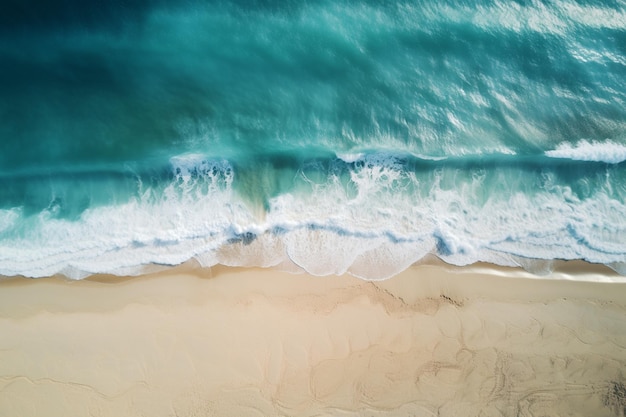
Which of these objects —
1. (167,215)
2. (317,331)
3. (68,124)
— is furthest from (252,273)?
(68,124)

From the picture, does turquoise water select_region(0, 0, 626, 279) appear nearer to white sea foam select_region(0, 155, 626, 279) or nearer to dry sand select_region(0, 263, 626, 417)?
white sea foam select_region(0, 155, 626, 279)

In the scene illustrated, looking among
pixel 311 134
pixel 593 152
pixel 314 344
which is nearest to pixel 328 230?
pixel 314 344

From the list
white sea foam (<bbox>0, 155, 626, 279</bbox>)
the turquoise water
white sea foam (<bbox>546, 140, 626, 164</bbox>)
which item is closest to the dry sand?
white sea foam (<bbox>0, 155, 626, 279</bbox>)

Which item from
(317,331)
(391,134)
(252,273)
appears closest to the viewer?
(317,331)

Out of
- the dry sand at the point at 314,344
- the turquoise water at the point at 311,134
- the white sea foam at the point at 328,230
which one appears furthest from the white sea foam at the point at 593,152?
the dry sand at the point at 314,344

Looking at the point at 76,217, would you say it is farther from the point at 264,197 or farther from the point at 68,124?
the point at 264,197

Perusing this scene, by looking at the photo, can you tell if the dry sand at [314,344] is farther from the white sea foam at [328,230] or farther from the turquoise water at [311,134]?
the turquoise water at [311,134]

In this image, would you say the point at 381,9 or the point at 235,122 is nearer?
the point at 235,122
